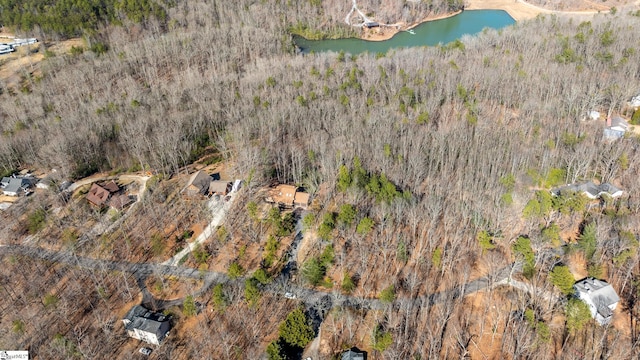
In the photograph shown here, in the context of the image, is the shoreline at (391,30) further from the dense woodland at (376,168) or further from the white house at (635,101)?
the white house at (635,101)

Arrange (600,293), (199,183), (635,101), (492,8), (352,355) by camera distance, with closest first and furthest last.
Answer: (352,355) → (600,293) → (199,183) → (635,101) → (492,8)

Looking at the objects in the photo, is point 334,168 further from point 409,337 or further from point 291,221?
point 409,337

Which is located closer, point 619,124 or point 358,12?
point 619,124

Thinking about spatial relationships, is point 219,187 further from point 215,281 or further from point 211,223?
point 215,281

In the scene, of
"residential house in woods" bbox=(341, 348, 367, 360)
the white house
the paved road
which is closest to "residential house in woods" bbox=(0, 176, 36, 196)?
the paved road

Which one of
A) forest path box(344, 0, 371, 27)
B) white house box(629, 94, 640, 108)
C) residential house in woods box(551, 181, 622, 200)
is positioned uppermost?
forest path box(344, 0, 371, 27)

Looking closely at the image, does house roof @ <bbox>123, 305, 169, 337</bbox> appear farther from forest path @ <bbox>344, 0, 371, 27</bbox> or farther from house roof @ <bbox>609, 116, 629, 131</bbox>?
Answer: forest path @ <bbox>344, 0, 371, 27</bbox>

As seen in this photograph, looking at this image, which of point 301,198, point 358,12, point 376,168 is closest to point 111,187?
point 301,198
